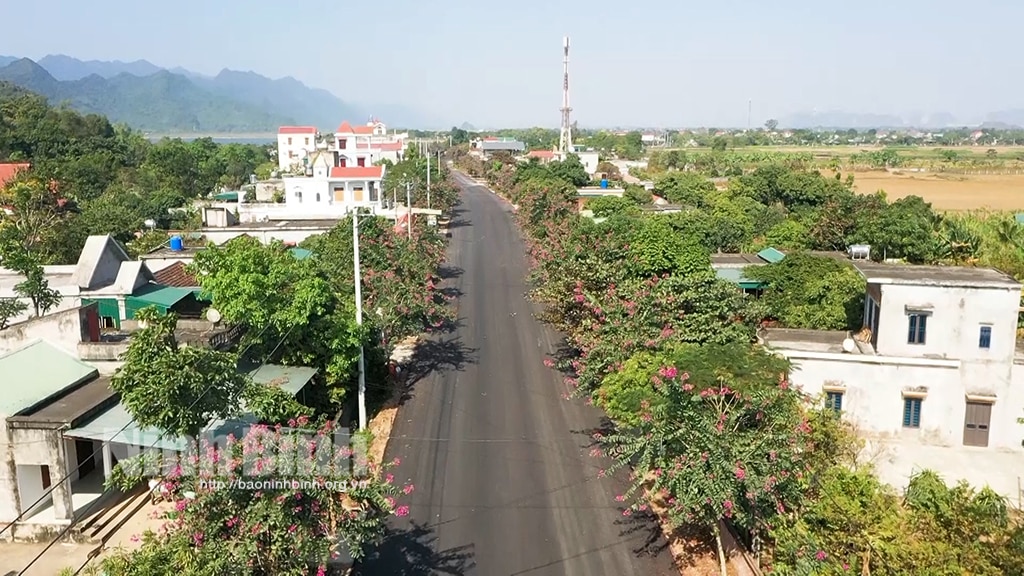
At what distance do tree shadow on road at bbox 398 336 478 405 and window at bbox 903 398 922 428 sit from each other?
12.1 metres

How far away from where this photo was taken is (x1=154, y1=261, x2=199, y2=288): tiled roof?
24766 millimetres

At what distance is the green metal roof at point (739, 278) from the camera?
2693 centimetres

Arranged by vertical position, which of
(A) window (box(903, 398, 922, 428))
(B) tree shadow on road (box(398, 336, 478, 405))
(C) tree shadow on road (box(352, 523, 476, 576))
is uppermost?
(A) window (box(903, 398, 922, 428))

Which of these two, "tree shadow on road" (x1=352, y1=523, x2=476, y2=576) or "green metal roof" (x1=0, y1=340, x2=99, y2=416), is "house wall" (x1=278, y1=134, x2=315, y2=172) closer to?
"green metal roof" (x1=0, y1=340, x2=99, y2=416)

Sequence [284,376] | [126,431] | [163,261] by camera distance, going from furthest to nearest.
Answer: [163,261] < [284,376] < [126,431]

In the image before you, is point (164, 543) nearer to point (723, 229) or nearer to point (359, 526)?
point (359, 526)

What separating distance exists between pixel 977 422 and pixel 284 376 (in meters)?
15.9

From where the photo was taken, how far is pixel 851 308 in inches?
885

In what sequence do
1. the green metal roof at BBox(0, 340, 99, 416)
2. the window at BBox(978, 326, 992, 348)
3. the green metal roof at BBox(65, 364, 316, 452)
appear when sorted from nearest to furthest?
1. the green metal roof at BBox(65, 364, 316, 452)
2. the green metal roof at BBox(0, 340, 99, 416)
3. the window at BBox(978, 326, 992, 348)

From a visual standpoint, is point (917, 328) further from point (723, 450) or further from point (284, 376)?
point (284, 376)

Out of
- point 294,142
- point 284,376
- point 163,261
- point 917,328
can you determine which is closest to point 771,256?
point 917,328

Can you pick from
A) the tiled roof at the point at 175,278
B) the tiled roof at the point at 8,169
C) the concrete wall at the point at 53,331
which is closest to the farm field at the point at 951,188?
the tiled roof at the point at 175,278

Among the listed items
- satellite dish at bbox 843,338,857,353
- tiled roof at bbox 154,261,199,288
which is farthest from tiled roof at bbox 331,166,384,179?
satellite dish at bbox 843,338,857,353

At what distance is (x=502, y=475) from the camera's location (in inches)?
661
